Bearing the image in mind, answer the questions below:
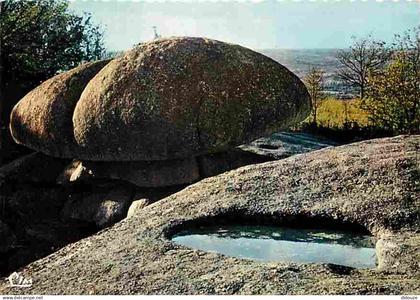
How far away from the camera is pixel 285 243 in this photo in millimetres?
6535

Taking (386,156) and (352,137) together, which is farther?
(352,137)

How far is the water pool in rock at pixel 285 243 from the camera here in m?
6.12

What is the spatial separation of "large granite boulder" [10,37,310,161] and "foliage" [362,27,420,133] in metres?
2.68

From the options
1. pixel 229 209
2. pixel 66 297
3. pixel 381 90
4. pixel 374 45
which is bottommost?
pixel 66 297

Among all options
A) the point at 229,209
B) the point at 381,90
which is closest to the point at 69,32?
the point at 381,90

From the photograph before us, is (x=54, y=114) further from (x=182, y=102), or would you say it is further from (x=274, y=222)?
(x=274, y=222)

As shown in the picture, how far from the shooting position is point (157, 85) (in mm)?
10031

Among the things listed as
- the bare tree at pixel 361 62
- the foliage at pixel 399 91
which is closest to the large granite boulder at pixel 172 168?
the bare tree at pixel 361 62

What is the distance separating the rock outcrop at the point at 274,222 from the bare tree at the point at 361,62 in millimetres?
3784

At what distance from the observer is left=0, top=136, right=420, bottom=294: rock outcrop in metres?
5.62

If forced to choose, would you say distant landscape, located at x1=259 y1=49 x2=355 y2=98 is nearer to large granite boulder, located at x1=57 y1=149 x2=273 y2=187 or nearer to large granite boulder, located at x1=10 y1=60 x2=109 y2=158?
large granite boulder, located at x1=57 y1=149 x2=273 y2=187

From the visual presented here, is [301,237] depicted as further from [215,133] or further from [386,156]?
[215,133]

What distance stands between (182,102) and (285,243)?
3855 mm

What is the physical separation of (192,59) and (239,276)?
5040mm
